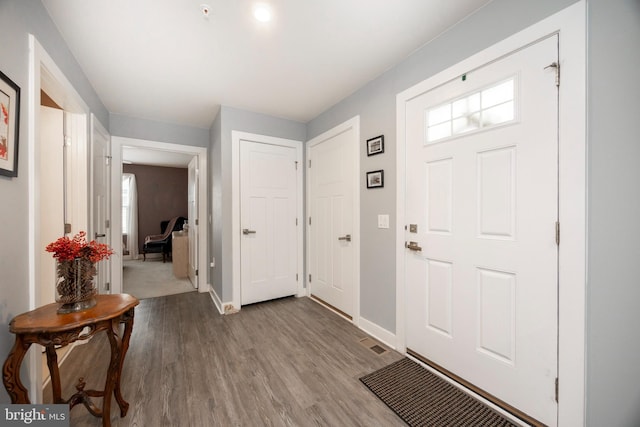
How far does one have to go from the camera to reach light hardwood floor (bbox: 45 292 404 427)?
1448 millimetres

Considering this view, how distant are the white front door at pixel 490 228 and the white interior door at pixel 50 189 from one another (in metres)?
2.87

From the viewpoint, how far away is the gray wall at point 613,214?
1.10 meters

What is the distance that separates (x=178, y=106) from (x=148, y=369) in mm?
2674

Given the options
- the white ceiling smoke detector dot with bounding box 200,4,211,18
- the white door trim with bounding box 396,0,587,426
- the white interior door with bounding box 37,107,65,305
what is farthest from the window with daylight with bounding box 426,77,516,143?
the white interior door with bounding box 37,107,65,305

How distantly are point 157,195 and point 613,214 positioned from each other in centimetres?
802

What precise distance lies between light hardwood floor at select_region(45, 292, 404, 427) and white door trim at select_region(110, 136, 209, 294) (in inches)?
28.8

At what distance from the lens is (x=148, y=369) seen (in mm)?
1865

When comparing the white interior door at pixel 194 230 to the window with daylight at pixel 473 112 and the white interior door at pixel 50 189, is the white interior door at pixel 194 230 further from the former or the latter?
the window with daylight at pixel 473 112

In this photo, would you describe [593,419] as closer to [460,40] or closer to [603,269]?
[603,269]

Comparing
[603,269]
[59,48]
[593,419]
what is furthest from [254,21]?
[593,419]

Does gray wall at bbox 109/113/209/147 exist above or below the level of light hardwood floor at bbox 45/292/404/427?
above

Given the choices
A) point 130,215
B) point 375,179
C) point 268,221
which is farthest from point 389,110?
point 130,215

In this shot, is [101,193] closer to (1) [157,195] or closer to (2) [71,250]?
(2) [71,250]

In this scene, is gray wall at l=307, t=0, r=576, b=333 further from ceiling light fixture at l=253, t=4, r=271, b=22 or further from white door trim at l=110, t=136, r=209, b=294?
white door trim at l=110, t=136, r=209, b=294
